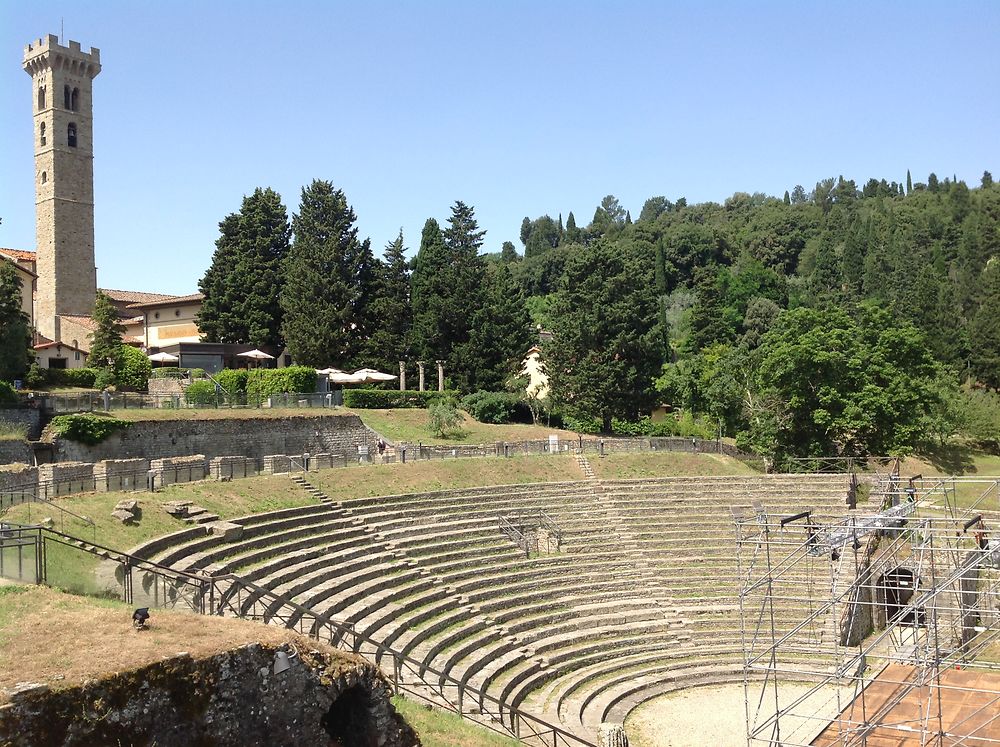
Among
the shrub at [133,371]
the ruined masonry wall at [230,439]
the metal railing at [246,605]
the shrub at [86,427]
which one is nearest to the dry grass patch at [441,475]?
the ruined masonry wall at [230,439]

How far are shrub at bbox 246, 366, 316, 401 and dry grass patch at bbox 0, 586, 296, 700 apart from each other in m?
27.9

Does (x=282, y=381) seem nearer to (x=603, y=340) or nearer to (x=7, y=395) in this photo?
(x=7, y=395)

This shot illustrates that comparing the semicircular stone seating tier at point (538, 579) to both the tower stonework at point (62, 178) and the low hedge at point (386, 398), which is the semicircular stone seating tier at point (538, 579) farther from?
the tower stonework at point (62, 178)

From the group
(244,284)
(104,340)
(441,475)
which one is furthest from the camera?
(244,284)

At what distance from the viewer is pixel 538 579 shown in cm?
2697

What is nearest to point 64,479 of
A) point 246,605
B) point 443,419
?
point 246,605

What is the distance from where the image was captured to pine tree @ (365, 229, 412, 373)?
53.1 metres

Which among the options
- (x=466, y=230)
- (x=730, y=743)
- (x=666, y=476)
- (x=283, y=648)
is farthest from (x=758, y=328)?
(x=283, y=648)

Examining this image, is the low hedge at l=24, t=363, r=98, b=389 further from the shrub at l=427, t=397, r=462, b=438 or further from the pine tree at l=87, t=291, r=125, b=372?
the shrub at l=427, t=397, r=462, b=438

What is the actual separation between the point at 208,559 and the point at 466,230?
2023 inches

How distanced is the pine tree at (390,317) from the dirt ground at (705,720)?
1322 inches

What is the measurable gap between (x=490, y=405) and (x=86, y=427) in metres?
23.3

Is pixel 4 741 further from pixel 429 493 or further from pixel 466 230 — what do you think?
pixel 466 230

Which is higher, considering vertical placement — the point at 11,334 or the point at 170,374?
the point at 11,334
